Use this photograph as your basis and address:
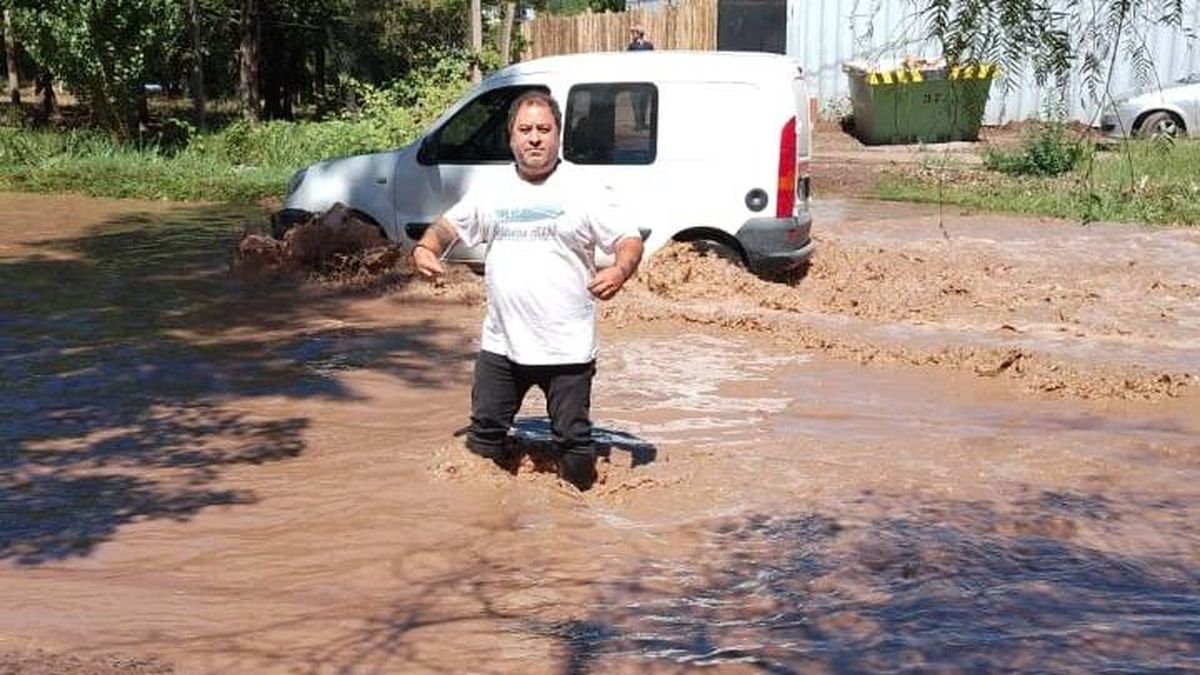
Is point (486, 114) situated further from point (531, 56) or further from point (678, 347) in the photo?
point (531, 56)

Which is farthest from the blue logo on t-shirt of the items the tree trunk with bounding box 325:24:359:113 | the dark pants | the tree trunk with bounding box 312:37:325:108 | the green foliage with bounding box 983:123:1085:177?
the tree trunk with bounding box 312:37:325:108

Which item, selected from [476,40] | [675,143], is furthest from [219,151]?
[675,143]

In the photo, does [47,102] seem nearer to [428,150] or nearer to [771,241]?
[428,150]

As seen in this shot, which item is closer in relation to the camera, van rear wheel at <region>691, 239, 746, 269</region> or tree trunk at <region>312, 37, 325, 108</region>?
van rear wheel at <region>691, 239, 746, 269</region>

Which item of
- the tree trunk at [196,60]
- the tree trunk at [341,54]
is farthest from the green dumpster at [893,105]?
the tree trunk at [341,54]

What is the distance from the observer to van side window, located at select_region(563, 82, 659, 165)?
1012cm

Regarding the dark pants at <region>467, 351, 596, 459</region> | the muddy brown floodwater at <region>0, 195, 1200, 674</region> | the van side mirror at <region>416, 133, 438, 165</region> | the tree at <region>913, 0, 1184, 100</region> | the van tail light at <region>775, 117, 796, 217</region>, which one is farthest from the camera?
the van side mirror at <region>416, 133, 438, 165</region>

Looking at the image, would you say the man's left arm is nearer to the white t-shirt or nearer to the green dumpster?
the white t-shirt

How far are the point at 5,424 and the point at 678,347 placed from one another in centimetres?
403

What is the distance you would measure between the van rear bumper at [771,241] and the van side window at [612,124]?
0.91 meters

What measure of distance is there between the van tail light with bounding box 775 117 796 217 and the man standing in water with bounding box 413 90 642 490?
4564 mm

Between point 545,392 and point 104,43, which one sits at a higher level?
point 104,43

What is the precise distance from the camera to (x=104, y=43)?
1942 centimetres

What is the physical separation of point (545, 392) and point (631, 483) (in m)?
0.57
